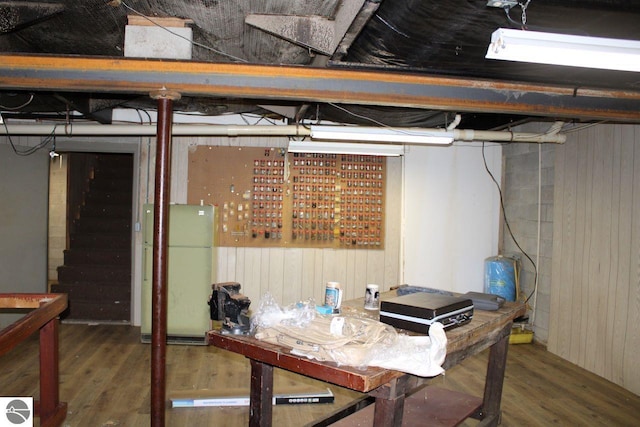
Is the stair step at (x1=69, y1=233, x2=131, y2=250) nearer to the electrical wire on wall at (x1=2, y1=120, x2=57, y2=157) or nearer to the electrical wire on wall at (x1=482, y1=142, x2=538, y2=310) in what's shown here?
the electrical wire on wall at (x1=2, y1=120, x2=57, y2=157)

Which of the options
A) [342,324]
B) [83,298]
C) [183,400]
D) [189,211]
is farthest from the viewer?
[83,298]

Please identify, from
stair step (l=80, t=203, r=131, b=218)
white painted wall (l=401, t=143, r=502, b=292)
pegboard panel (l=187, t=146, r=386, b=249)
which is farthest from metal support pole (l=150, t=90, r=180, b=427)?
stair step (l=80, t=203, r=131, b=218)

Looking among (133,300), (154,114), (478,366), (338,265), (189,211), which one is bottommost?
(478,366)

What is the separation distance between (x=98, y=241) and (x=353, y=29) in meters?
5.54

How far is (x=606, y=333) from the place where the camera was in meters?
3.97

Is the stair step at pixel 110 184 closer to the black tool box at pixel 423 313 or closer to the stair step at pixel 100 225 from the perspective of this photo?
the stair step at pixel 100 225

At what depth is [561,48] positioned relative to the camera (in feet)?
6.28

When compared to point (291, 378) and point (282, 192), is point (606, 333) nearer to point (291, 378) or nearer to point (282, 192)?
point (291, 378)

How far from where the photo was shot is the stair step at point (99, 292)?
5.77m

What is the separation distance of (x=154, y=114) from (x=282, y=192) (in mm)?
1724

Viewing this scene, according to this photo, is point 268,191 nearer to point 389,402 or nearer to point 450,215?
point 450,215

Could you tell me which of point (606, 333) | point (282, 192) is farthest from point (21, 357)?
point (606, 333)

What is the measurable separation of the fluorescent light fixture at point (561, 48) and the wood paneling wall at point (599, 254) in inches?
86.3

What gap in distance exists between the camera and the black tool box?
2215mm
